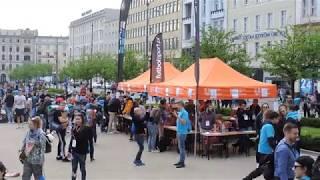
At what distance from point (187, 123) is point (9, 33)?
164m

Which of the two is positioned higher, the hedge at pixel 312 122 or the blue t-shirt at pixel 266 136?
the blue t-shirt at pixel 266 136

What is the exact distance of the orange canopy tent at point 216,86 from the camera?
17.9 meters

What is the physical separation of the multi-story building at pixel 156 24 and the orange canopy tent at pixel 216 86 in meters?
52.3

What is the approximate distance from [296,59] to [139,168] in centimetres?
1731

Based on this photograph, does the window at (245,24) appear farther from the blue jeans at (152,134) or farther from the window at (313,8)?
the blue jeans at (152,134)

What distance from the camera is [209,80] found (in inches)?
731

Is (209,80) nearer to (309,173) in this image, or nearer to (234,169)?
(234,169)

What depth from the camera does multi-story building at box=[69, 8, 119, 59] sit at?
11389 centimetres

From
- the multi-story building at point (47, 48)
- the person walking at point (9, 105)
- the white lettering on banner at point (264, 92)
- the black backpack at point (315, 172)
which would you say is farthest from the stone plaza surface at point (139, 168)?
the multi-story building at point (47, 48)

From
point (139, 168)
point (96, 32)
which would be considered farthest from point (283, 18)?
point (96, 32)

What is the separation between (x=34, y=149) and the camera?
10.2 m

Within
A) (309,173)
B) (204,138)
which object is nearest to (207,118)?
(204,138)

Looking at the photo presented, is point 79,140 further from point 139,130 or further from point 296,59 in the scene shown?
point 296,59

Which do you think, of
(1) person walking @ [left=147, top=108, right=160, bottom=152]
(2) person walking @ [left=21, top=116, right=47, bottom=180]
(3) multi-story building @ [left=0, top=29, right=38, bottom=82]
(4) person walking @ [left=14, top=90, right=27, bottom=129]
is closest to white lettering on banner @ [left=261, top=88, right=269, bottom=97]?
(1) person walking @ [left=147, top=108, right=160, bottom=152]
